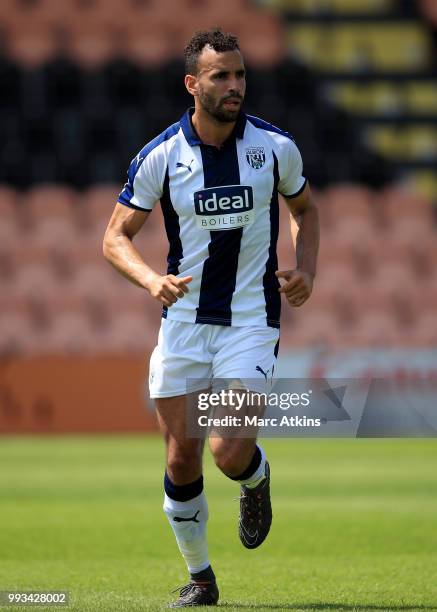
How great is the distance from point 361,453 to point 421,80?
34.9 ft

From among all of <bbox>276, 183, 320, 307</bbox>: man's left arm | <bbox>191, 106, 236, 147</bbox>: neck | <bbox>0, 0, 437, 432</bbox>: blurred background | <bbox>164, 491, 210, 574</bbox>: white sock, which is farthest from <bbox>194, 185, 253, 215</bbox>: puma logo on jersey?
<bbox>0, 0, 437, 432</bbox>: blurred background

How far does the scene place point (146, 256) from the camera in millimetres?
19219

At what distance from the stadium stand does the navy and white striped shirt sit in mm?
12339

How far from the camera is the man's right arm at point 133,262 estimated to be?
4699 mm

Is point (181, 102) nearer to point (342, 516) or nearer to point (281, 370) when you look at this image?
point (281, 370)

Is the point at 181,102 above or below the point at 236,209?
below

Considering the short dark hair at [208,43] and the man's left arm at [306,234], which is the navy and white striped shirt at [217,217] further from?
the short dark hair at [208,43]

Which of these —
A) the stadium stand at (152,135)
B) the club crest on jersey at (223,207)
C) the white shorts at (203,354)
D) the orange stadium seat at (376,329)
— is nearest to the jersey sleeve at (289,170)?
the club crest on jersey at (223,207)

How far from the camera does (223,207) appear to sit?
5.07 m

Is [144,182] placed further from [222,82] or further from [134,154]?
[134,154]

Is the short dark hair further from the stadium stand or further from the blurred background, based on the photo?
the stadium stand

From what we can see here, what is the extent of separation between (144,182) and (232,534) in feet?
10.9

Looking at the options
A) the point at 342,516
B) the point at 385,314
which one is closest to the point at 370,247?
the point at 385,314

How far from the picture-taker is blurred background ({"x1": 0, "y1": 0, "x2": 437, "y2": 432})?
17.6 metres
